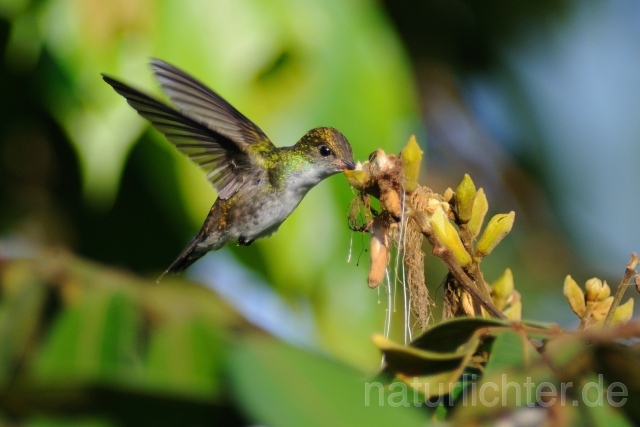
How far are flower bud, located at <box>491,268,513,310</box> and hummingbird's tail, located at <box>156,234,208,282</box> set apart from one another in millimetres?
1415

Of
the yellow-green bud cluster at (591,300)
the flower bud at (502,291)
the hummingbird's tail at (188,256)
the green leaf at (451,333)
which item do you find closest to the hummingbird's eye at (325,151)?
the hummingbird's tail at (188,256)

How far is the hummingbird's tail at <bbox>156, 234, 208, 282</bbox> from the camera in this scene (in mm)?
2969

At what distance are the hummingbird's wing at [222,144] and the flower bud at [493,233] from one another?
1111mm

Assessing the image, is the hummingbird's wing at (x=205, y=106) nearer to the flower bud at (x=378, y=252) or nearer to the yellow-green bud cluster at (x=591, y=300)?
the flower bud at (x=378, y=252)

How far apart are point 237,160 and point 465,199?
1414 millimetres

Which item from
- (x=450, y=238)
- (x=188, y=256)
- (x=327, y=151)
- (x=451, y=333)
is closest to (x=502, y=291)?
(x=450, y=238)

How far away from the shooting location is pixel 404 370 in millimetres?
1264

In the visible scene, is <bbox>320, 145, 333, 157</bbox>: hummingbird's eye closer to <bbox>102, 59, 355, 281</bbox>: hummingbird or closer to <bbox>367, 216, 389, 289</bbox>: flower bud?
<bbox>102, 59, 355, 281</bbox>: hummingbird

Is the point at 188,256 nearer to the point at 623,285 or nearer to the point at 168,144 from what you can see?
the point at 168,144

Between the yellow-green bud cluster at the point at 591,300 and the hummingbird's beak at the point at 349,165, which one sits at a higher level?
the hummingbird's beak at the point at 349,165

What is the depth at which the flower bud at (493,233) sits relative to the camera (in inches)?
64.1

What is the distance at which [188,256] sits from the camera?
307 cm

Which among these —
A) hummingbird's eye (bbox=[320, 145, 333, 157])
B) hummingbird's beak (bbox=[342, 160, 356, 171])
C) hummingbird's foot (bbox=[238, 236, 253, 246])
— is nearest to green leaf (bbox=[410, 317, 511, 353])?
hummingbird's beak (bbox=[342, 160, 356, 171])

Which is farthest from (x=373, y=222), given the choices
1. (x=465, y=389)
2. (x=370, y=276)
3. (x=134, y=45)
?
(x=134, y=45)
